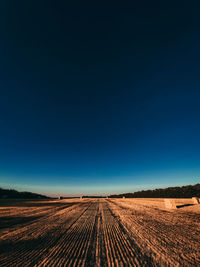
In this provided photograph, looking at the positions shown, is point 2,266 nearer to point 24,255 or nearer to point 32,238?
point 24,255

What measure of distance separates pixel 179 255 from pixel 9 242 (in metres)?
6.72

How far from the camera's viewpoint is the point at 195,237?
551 cm

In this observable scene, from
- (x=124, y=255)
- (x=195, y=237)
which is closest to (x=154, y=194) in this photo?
(x=195, y=237)

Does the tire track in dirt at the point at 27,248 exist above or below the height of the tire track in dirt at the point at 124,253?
above

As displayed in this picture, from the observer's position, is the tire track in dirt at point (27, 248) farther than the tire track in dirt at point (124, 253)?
Yes

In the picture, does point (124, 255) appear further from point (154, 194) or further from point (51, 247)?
point (154, 194)

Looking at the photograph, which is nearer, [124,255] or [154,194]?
[124,255]

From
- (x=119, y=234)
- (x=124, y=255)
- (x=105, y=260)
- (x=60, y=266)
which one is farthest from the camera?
(x=119, y=234)

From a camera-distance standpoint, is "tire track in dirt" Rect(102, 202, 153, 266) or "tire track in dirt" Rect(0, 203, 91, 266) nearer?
"tire track in dirt" Rect(102, 202, 153, 266)

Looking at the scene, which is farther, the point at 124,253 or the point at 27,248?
the point at 27,248

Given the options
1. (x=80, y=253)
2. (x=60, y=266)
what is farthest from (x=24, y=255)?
(x=80, y=253)

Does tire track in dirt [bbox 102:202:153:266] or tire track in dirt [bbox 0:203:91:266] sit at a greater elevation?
tire track in dirt [bbox 0:203:91:266]

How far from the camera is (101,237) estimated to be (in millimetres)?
5613

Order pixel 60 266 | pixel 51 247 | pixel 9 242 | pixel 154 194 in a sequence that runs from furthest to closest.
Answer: pixel 154 194 < pixel 9 242 < pixel 51 247 < pixel 60 266
